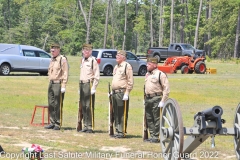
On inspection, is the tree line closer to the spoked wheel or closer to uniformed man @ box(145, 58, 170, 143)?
uniformed man @ box(145, 58, 170, 143)

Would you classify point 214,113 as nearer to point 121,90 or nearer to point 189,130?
point 189,130

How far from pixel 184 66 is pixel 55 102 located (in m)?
24.8

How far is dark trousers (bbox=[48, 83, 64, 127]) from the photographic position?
14531mm

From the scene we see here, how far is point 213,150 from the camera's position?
39.7 ft

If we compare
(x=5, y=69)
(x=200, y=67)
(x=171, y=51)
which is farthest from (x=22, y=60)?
(x=171, y=51)

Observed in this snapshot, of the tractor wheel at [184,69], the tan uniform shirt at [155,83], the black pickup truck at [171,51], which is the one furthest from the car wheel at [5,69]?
the tan uniform shirt at [155,83]

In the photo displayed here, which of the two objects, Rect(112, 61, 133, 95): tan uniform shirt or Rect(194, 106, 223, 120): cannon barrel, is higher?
Rect(112, 61, 133, 95): tan uniform shirt

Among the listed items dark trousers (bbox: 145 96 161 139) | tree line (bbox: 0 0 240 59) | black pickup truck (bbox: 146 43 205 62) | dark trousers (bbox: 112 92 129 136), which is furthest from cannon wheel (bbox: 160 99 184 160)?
tree line (bbox: 0 0 240 59)

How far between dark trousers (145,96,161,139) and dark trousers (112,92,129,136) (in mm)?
773

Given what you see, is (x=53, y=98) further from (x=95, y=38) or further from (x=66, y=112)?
(x=95, y=38)

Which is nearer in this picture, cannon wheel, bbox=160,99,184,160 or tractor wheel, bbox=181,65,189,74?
cannon wheel, bbox=160,99,184,160

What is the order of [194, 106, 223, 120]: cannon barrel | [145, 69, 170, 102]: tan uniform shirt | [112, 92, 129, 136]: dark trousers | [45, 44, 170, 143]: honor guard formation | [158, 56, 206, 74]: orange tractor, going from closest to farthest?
[194, 106, 223, 120]: cannon barrel < [145, 69, 170, 102]: tan uniform shirt < [45, 44, 170, 143]: honor guard formation < [112, 92, 129, 136]: dark trousers < [158, 56, 206, 74]: orange tractor

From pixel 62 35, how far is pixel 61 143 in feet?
256

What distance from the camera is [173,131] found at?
9.16 meters
